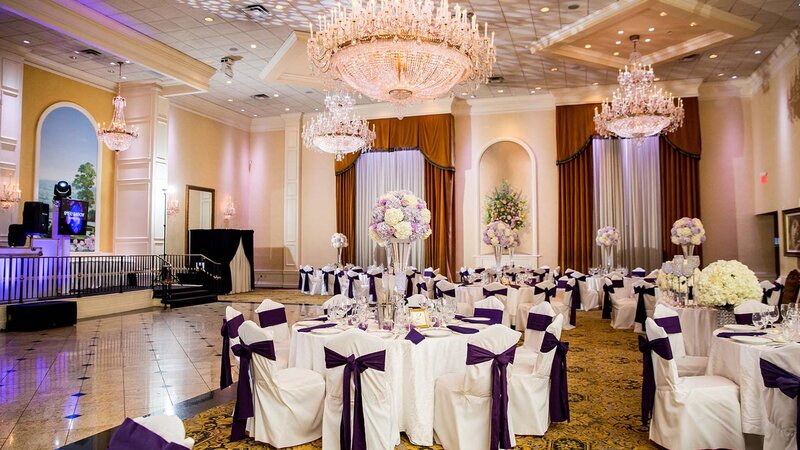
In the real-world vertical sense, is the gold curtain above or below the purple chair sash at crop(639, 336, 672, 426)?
A: above

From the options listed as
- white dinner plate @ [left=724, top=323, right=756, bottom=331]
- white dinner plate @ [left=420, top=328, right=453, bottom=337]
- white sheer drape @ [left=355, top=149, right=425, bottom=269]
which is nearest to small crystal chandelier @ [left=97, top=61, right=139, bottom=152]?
white sheer drape @ [left=355, top=149, right=425, bottom=269]

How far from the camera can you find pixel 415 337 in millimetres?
3641

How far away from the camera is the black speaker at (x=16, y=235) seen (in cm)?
962

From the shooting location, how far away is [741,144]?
11.7 meters

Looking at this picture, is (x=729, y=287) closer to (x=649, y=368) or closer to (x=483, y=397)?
(x=649, y=368)

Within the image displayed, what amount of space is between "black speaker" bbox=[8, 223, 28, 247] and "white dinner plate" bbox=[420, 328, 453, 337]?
30.6ft

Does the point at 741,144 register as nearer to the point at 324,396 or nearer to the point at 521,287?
the point at 521,287

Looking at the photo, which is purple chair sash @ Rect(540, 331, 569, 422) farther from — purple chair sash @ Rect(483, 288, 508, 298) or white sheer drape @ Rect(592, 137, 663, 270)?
white sheer drape @ Rect(592, 137, 663, 270)

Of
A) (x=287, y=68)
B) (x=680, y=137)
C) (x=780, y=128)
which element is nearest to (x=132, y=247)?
(x=287, y=68)

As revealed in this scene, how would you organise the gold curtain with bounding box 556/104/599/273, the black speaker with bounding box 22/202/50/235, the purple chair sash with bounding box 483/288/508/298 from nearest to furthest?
the purple chair sash with bounding box 483/288/508/298 < the black speaker with bounding box 22/202/50/235 < the gold curtain with bounding box 556/104/599/273

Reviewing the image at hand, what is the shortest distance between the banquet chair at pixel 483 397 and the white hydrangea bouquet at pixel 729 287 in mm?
2013

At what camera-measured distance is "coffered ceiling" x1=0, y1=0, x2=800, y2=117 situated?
27.2 feet

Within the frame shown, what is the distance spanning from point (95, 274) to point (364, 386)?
9506 mm

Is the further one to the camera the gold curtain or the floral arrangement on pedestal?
the floral arrangement on pedestal
